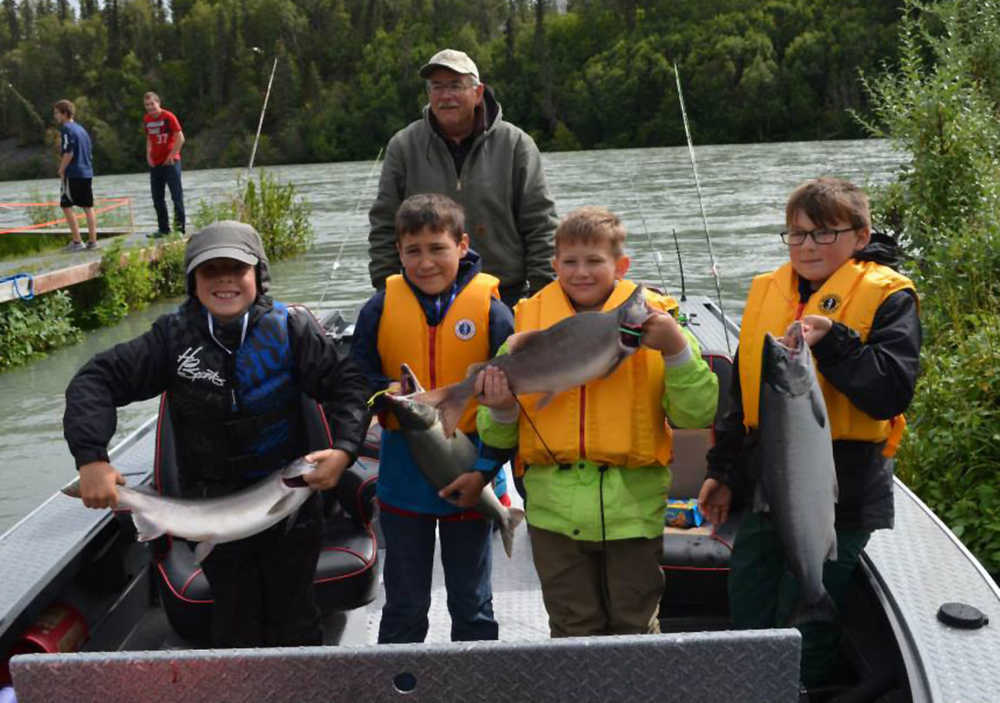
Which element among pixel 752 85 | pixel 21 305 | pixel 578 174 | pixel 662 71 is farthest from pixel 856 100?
pixel 21 305

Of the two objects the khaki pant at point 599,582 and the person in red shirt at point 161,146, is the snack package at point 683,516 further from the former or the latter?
the person in red shirt at point 161,146

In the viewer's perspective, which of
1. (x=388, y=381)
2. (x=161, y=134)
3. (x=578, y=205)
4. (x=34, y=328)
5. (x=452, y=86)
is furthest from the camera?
(x=578, y=205)

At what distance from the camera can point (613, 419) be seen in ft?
8.30

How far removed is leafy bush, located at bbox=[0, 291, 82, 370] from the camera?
1057 centimetres

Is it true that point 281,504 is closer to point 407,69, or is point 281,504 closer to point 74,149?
point 74,149

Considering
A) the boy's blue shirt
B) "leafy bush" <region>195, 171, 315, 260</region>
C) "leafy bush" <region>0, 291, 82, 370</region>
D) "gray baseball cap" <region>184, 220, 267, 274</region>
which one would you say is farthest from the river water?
the boy's blue shirt

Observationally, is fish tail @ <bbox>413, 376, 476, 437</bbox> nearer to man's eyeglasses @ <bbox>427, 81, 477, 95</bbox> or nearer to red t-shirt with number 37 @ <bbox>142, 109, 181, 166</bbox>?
man's eyeglasses @ <bbox>427, 81, 477, 95</bbox>

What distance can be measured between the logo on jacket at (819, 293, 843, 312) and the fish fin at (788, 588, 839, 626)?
2.35 ft

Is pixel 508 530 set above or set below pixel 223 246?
below

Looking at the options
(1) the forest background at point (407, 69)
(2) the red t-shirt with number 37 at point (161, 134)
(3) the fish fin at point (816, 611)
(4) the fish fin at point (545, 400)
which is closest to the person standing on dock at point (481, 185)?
(4) the fish fin at point (545, 400)

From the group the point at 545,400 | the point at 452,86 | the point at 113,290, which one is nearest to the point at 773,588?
the point at 545,400

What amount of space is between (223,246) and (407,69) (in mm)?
59604

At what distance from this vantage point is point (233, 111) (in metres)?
69.7

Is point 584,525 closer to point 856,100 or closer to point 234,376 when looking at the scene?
point 234,376
